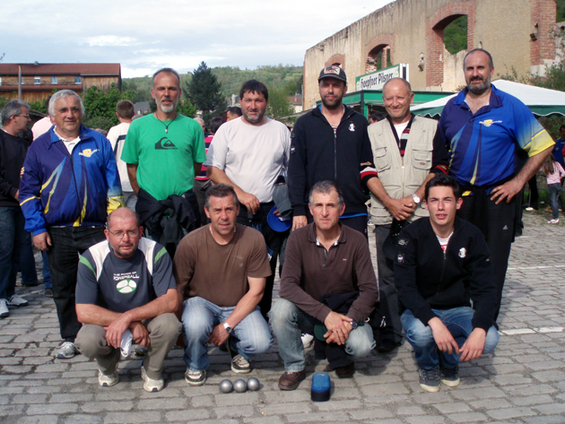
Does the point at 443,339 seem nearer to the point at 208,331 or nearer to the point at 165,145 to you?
the point at 208,331

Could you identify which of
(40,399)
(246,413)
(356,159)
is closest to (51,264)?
(40,399)

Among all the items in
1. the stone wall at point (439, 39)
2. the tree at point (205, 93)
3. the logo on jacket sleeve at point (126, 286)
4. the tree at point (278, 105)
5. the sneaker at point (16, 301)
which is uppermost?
the tree at point (205, 93)

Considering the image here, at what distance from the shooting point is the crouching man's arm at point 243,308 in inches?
146

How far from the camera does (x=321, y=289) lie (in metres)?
3.81

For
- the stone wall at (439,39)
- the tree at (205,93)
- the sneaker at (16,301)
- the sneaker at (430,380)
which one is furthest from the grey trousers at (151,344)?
the tree at (205,93)

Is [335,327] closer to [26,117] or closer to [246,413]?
[246,413]

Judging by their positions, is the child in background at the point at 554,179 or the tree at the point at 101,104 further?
the tree at the point at 101,104

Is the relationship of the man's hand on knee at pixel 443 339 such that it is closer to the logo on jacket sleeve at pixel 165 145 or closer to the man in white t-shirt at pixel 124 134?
the logo on jacket sleeve at pixel 165 145

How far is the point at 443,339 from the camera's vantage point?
3.38 meters

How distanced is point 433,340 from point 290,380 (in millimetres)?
1027

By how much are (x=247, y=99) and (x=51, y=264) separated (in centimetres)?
214

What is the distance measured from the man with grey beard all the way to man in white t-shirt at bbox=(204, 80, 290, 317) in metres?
1.52

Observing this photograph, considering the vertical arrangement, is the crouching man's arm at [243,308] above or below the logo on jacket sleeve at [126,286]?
below

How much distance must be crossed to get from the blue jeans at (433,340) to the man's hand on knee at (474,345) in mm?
94
